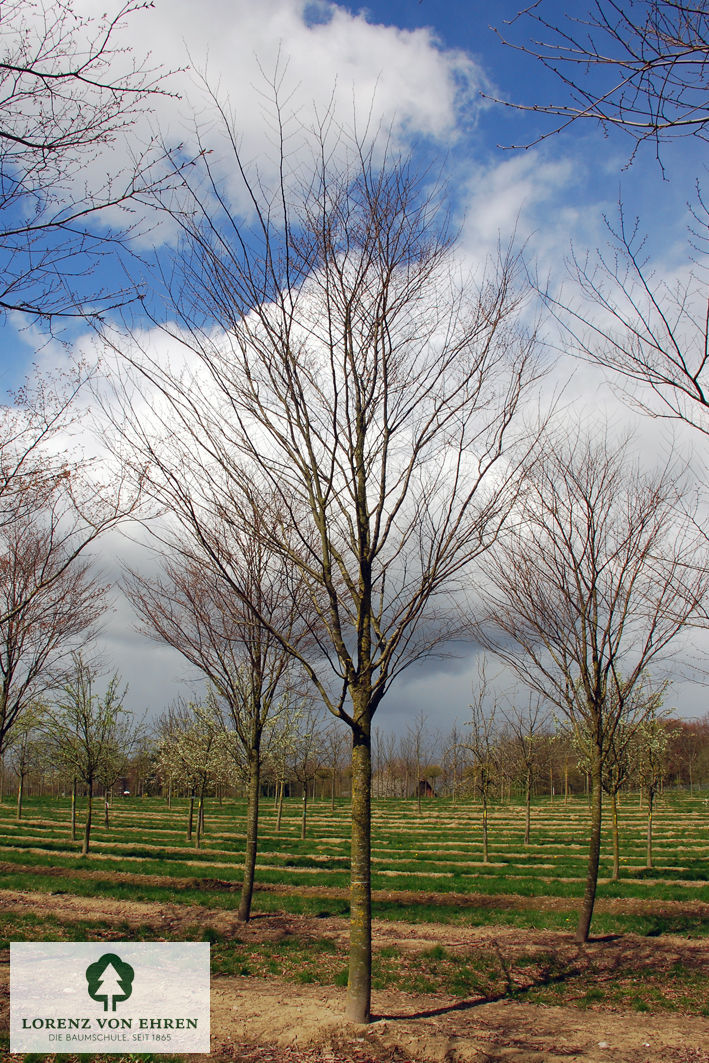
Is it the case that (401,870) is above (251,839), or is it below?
below

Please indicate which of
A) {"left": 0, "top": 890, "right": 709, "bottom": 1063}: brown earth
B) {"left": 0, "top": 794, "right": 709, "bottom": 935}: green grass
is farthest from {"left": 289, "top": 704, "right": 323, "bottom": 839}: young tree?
{"left": 0, "top": 890, "right": 709, "bottom": 1063}: brown earth

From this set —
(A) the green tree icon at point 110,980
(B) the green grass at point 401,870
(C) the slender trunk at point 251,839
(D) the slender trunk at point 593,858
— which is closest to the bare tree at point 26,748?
(B) the green grass at point 401,870

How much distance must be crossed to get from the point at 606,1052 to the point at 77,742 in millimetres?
19191

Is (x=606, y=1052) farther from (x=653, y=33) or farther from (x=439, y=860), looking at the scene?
(x=439, y=860)

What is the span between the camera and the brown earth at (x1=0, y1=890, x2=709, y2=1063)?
4.49 metres

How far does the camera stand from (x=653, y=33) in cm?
299

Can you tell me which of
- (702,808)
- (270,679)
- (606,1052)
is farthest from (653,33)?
(702,808)

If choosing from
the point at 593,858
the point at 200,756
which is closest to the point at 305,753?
the point at 200,756

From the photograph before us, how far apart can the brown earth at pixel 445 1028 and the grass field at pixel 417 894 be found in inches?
10.9

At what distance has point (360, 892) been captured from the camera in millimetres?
4824

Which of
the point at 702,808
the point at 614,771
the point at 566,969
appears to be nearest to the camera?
the point at 566,969

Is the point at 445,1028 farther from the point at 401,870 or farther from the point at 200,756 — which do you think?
the point at 200,756

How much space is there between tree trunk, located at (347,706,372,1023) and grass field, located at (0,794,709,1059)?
74.2 inches

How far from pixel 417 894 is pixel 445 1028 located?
25.6ft
